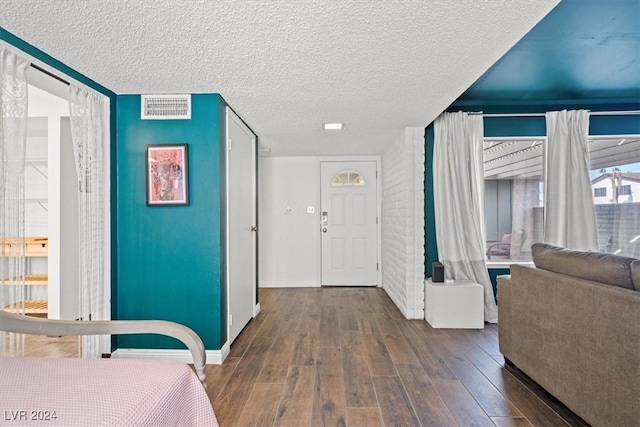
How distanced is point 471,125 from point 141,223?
11.5 ft

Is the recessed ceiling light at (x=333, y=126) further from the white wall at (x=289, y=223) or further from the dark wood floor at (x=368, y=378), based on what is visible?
the dark wood floor at (x=368, y=378)


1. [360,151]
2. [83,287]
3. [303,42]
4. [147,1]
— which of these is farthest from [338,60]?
[360,151]

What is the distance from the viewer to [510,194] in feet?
13.2

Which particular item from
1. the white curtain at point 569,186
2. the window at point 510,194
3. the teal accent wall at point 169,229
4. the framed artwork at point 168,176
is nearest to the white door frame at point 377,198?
the window at point 510,194

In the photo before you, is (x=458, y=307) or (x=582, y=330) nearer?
(x=582, y=330)

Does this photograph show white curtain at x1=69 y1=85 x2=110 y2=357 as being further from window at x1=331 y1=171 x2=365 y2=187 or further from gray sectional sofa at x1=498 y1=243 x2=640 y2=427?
window at x1=331 y1=171 x2=365 y2=187

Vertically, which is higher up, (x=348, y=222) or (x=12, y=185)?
(x=12, y=185)

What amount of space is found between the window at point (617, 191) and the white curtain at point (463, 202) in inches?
53.1

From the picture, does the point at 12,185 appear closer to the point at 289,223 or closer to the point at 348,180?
the point at 289,223

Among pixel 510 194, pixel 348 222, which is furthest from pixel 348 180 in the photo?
pixel 510 194

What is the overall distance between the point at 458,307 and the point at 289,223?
296 centimetres

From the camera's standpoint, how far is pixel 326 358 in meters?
2.67

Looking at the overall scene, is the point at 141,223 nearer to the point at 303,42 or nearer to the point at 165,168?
the point at 165,168

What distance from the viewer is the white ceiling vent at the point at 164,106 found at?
274cm
